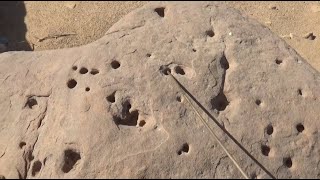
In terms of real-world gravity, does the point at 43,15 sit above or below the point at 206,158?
below

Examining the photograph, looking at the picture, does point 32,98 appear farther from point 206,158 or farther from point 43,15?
point 43,15

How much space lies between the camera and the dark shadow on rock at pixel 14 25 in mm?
6082

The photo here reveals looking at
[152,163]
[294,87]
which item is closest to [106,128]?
[152,163]

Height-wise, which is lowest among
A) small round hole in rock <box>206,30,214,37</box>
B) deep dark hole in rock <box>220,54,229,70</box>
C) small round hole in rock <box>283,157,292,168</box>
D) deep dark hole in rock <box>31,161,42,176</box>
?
deep dark hole in rock <box>31,161,42,176</box>

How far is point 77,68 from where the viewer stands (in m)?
3.93

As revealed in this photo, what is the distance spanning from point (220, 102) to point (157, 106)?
467 millimetres

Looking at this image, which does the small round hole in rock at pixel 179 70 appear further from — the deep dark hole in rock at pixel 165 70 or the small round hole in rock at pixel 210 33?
the small round hole in rock at pixel 210 33

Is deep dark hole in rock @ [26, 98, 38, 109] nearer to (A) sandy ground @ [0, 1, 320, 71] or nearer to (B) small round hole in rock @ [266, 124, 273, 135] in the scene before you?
(B) small round hole in rock @ [266, 124, 273, 135]

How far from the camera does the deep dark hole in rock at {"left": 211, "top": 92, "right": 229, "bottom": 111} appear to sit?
12.4 ft

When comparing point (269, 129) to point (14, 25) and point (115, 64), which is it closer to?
point (115, 64)

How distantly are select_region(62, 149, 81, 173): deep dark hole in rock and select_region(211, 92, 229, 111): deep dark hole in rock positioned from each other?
1.00 m

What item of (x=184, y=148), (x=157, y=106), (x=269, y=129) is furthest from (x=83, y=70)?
(x=269, y=129)

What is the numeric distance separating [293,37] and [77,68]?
2921 mm

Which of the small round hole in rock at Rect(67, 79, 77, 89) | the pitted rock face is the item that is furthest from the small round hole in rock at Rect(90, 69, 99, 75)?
the small round hole in rock at Rect(67, 79, 77, 89)
